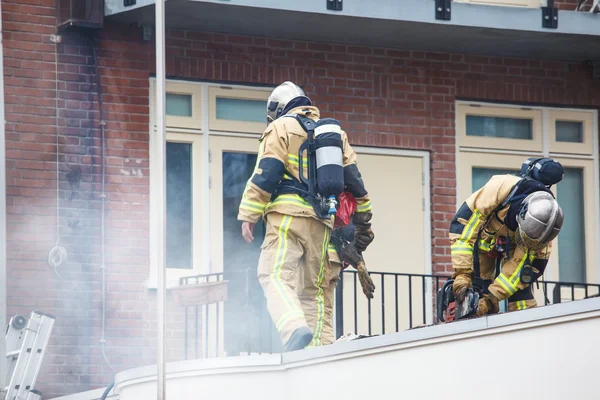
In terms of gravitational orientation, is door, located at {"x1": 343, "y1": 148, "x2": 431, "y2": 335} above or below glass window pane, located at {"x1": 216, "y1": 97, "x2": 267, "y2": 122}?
below

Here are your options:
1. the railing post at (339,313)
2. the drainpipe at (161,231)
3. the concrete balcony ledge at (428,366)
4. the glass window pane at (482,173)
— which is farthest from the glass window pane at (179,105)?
the drainpipe at (161,231)

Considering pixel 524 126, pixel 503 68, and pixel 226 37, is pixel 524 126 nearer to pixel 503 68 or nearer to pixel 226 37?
pixel 503 68

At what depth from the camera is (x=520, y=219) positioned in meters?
10.4

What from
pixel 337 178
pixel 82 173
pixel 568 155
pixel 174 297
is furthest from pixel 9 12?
pixel 568 155

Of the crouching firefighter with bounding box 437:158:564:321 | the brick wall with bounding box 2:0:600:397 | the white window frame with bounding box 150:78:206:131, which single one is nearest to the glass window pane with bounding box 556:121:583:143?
the brick wall with bounding box 2:0:600:397

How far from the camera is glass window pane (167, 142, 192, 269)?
543 inches

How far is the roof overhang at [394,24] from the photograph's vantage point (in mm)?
13359

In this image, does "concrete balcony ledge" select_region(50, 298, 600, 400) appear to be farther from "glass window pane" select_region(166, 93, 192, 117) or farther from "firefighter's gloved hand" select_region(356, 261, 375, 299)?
"glass window pane" select_region(166, 93, 192, 117)

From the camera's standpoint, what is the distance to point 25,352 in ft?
37.6

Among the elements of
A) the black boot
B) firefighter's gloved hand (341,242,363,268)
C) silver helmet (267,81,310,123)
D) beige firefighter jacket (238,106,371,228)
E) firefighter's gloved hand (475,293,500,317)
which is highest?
silver helmet (267,81,310,123)

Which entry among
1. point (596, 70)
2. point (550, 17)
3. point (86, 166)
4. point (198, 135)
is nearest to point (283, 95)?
point (86, 166)

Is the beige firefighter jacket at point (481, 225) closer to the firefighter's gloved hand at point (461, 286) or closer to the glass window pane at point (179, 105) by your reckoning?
the firefighter's gloved hand at point (461, 286)

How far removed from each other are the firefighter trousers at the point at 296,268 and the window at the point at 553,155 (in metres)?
4.94

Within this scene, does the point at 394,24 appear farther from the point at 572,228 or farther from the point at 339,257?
the point at 339,257
